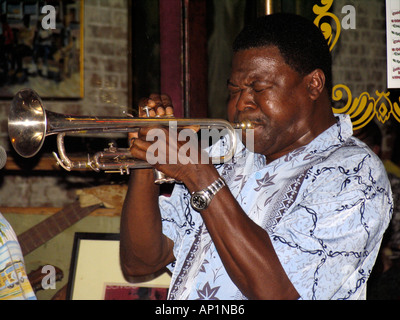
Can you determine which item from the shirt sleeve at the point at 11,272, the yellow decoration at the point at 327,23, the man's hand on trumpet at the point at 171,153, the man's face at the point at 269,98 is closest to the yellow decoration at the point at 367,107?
the yellow decoration at the point at 327,23

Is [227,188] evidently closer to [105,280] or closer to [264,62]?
[264,62]

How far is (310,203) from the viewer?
1.65 metres

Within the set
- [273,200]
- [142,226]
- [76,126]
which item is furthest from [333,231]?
[76,126]

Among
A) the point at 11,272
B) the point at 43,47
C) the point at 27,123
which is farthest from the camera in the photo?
the point at 43,47

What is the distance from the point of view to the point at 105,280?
303cm

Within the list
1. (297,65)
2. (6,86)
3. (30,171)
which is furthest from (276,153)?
(6,86)

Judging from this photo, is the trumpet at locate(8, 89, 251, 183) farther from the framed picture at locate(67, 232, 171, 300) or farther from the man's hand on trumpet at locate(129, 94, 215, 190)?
the framed picture at locate(67, 232, 171, 300)

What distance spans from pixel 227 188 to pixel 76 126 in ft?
2.00

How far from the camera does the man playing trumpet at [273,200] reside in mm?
1598

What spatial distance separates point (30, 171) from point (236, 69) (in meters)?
2.10

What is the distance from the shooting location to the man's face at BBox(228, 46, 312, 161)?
1.84m

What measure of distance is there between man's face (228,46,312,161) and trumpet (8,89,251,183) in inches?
2.5

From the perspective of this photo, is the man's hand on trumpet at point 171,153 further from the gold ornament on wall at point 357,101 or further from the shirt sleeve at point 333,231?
the gold ornament on wall at point 357,101

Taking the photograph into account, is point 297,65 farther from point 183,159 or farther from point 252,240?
point 252,240
